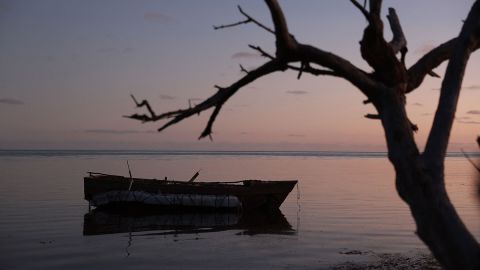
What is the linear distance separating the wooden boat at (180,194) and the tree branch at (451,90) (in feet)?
80.1

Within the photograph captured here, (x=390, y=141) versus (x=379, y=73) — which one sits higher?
(x=379, y=73)

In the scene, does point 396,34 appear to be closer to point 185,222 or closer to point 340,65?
point 340,65

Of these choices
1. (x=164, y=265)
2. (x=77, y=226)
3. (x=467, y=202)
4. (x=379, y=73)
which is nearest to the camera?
(x=379, y=73)

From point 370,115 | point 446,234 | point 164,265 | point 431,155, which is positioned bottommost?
point 164,265

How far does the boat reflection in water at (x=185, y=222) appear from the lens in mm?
24062

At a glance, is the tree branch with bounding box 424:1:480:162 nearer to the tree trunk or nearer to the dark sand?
the tree trunk

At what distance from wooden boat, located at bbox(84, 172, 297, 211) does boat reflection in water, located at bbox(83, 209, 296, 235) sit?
0.51 metres

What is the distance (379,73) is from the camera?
212 inches

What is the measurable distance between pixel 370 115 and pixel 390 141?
0.64 meters

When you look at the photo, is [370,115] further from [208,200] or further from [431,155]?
[208,200]

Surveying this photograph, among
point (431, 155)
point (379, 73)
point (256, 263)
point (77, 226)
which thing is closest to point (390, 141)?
point (431, 155)

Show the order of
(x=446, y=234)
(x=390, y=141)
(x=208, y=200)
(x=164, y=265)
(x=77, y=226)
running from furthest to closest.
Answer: (x=208, y=200)
(x=77, y=226)
(x=164, y=265)
(x=390, y=141)
(x=446, y=234)

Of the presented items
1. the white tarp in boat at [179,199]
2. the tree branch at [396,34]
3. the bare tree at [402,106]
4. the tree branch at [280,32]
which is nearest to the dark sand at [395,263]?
the tree branch at [396,34]

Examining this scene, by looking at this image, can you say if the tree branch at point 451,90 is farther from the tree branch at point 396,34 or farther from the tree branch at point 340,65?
the tree branch at point 396,34
